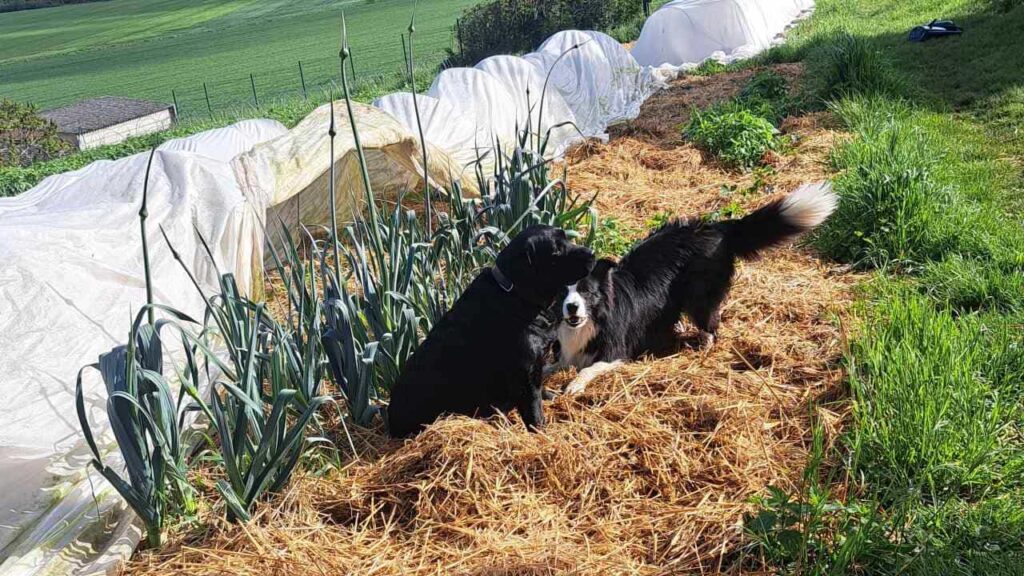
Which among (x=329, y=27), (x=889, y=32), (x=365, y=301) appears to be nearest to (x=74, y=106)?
(x=329, y=27)

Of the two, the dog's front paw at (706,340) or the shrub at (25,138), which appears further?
the shrub at (25,138)

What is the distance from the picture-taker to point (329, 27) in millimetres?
46719

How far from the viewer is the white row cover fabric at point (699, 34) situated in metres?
11.6

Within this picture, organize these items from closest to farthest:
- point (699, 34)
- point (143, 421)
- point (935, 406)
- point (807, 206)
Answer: point (143, 421) → point (935, 406) → point (807, 206) → point (699, 34)

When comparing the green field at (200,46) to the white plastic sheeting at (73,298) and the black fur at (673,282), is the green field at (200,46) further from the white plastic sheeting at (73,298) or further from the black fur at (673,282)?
the black fur at (673,282)

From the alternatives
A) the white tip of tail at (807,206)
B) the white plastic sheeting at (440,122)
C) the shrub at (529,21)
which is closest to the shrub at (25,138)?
the shrub at (529,21)

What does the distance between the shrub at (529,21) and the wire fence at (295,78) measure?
11.6 feet

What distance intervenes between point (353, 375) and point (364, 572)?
0.85 m

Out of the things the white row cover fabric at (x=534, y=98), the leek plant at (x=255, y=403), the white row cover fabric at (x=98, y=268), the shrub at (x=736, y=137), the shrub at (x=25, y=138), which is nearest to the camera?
the leek plant at (x=255, y=403)

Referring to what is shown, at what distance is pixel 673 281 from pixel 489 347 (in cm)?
111

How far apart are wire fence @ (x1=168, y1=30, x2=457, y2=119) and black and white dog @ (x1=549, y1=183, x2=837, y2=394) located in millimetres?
20217

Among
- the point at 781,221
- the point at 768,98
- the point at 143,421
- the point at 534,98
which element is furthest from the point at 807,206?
the point at 768,98

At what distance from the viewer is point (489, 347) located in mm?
2891

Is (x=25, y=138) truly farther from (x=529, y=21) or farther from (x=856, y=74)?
(x=856, y=74)
